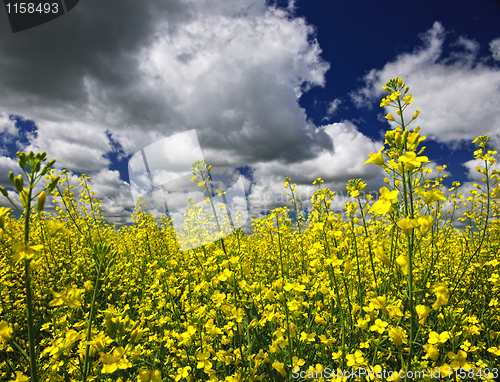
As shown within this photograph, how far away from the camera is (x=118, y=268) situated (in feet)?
18.2

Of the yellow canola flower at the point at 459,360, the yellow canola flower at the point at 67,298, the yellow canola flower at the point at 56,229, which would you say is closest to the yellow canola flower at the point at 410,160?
the yellow canola flower at the point at 459,360

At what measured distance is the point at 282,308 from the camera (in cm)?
276

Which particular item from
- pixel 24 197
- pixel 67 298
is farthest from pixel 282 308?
pixel 24 197

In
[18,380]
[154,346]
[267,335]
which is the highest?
[18,380]

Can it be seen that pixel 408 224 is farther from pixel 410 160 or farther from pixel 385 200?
pixel 410 160

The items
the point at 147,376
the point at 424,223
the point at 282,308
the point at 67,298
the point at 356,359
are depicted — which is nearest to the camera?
the point at 424,223

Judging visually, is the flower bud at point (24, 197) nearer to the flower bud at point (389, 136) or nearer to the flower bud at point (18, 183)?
the flower bud at point (18, 183)

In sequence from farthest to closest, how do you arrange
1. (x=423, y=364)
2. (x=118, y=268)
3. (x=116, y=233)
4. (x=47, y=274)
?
(x=116, y=233) < (x=118, y=268) < (x=47, y=274) < (x=423, y=364)

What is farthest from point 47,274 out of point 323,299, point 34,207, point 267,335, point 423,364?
point 423,364

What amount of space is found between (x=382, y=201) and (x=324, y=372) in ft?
5.99

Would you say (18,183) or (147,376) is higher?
(18,183)

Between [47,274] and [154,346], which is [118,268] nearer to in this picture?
[47,274]

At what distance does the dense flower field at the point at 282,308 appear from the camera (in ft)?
5.03

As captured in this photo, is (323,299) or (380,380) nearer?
(380,380)
